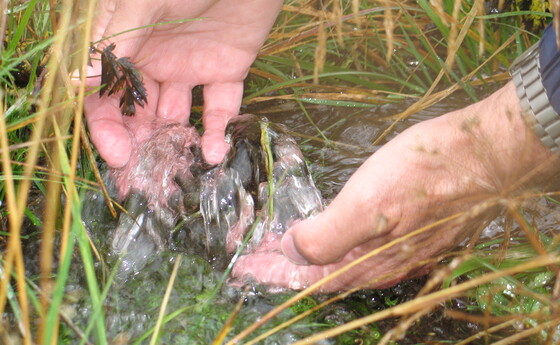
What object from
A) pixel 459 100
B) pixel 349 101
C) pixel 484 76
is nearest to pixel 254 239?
pixel 349 101

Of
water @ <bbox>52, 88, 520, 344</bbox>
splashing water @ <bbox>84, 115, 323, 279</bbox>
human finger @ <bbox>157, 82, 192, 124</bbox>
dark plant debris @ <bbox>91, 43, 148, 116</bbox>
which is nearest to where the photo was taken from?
water @ <bbox>52, 88, 520, 344</bbox>

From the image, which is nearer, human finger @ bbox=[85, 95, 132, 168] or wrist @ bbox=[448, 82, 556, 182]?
wrist @ bbox=[448, 82, 556, 182]

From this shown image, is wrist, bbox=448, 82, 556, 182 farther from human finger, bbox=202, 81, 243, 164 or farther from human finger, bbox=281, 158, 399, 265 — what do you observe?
human finger, bbox=202, 81, 243, 164

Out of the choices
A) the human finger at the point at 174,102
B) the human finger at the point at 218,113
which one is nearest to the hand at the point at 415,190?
the human finger at the point at 218,113

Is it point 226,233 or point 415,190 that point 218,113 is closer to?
point 226,233

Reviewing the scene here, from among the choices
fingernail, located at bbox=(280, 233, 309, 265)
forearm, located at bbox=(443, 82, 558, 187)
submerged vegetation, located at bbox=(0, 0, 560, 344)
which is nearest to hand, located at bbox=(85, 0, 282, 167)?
submerged vegetation, located at bbox=(0, 0, 560, 344)

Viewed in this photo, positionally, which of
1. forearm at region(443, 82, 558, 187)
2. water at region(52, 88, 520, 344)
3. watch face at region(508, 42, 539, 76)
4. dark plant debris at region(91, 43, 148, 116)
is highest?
watch face at region(508, 42, 539, 76)

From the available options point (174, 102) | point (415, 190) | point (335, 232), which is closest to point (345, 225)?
point (335, 232)
